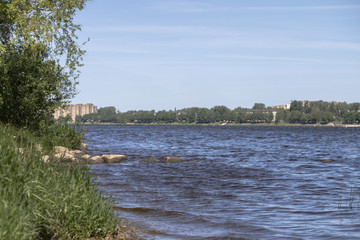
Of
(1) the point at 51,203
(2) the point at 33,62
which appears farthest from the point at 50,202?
(2) the point at 33,62

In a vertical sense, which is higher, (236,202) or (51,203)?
(51,203)

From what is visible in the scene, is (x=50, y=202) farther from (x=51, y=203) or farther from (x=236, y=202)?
(x=236, y=202)

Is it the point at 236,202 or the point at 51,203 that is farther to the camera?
the point at 236,202

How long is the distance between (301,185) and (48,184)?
1500 cm

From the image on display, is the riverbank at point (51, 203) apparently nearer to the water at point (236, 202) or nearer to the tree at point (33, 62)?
the water at point (236, 202)

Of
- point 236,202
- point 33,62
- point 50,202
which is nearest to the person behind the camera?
point 50,202

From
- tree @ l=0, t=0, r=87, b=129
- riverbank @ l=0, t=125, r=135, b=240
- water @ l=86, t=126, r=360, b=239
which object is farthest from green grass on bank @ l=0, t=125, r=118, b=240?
tree @ l=0, t=0, r=87, b=129

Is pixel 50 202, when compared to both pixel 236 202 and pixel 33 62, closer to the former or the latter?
pixel 236 202

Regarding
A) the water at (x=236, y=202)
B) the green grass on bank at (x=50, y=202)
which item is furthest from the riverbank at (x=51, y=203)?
the water at (x=236, y=202)

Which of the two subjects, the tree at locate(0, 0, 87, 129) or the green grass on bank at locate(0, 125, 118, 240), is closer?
the green grass on bank at locate(0, 125, 118, 240)

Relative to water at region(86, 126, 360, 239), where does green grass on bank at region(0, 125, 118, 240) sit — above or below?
above

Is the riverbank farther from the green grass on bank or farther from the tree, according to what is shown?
the tree

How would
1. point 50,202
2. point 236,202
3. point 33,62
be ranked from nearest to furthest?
point 50,202
point 236,202
point 33,62

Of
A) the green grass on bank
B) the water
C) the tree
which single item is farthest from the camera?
the tree
